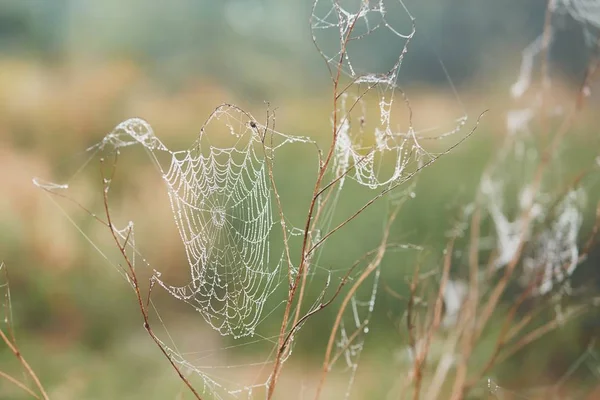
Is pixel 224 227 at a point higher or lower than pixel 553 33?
lower

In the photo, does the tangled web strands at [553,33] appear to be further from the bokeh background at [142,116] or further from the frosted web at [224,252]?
the frosted web at [224,252]

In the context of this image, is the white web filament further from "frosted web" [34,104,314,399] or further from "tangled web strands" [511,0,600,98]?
"tangled web strands" [511,0,600,98]

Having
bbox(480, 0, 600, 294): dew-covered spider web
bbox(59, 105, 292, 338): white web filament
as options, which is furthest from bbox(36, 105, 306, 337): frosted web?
bbox(480, 0, 600, 294): dew-covered spider web

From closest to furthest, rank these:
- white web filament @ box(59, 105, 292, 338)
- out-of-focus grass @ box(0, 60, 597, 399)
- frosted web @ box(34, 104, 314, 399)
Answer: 1. white web filament @ box(59, 105, 292, 338)
2. frosted web @ box(34, 104, 314, 399)
3. out-of-focus grass @ box(0, 60, 597, 399)

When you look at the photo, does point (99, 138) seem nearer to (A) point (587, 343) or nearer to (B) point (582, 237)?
(B) point (582, 237)

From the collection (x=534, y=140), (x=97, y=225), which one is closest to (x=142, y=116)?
(x=97, y=225)

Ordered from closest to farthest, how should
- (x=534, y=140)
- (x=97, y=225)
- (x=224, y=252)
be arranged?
(x=224, y=252) < (x=97, y=225) < (x=534, y=140)

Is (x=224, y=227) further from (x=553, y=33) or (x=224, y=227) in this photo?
(x=553, y=33)

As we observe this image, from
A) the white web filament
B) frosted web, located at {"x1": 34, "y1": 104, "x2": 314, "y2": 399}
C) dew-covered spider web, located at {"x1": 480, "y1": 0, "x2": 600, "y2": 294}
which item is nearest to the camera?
the white web filament

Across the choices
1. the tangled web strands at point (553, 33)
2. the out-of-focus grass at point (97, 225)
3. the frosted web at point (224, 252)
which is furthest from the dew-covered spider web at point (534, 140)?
the frosted web at point (224, 252)
